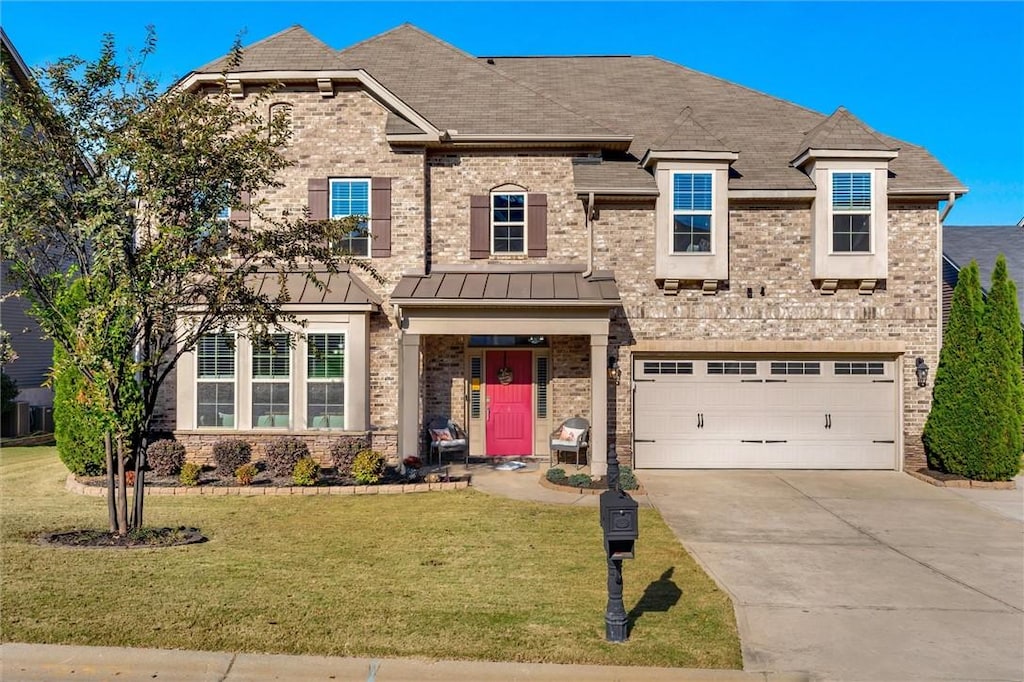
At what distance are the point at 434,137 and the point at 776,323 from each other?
771cm

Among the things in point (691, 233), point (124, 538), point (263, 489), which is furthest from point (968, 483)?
point (124, 538)

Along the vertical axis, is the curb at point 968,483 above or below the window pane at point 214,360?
below

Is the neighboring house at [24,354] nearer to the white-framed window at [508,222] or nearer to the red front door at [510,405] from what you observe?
the red front door at [510,405]

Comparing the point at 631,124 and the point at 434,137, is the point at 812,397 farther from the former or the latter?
the point at 434,137

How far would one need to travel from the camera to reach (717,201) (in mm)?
14195

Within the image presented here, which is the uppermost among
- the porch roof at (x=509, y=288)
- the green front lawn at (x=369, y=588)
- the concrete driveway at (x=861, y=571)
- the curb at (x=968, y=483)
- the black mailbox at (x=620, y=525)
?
the porch roof at (x=509, y=288)

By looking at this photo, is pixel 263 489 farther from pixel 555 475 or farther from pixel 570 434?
pixel 570 434

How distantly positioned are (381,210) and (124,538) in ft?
25.7

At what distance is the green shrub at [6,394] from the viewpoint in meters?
17.5

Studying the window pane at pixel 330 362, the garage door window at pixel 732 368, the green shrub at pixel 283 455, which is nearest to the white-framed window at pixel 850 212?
the garage door window at pixel 732 368

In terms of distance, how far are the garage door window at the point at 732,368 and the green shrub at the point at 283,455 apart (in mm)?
8053

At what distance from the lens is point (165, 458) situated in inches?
498

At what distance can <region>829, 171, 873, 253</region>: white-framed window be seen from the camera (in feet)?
46.8

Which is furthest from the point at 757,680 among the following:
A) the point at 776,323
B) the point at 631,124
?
the point at 631,124
